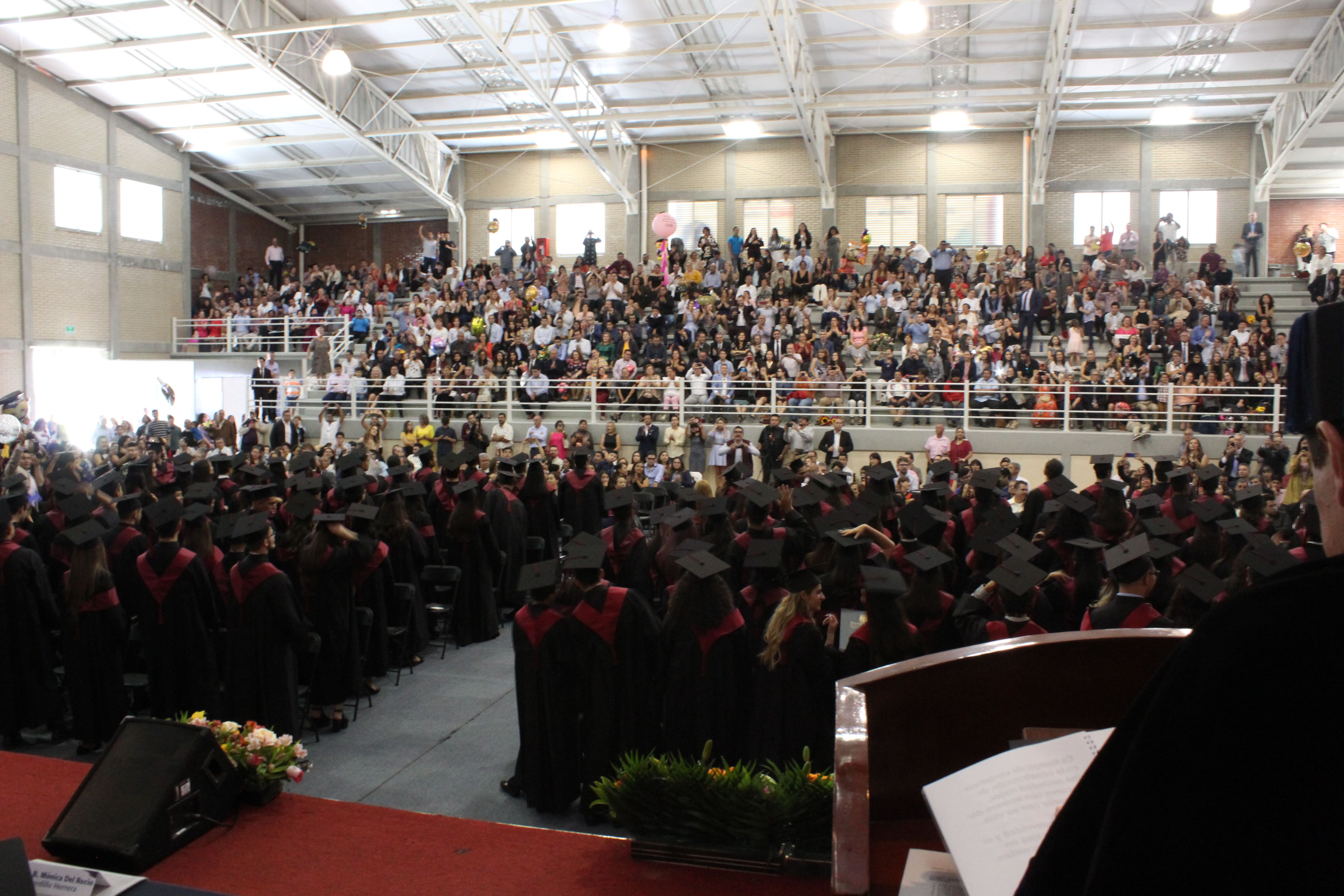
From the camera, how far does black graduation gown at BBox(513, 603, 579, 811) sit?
595 centimetres

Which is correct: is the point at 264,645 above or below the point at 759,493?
below

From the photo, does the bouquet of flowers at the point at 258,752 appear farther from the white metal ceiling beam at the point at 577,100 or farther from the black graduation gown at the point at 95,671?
the white metal ceiling beam at the point at 577,100

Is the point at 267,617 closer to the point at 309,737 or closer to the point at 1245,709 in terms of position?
the point at 309,737

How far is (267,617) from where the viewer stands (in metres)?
6.68

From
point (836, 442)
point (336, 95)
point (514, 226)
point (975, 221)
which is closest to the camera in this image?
point (836, 442)

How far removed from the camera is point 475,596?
9.51 metres

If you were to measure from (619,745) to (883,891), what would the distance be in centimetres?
435

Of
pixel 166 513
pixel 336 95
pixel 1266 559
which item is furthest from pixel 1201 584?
pixel 336 95

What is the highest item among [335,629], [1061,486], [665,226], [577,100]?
[577,100]

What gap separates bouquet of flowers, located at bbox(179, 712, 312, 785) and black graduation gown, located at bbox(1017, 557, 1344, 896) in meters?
3.37

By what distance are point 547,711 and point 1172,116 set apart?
76.2 ft

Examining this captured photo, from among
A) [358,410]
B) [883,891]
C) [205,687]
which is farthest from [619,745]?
[358,410]

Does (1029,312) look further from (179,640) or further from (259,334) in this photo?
(259,334)

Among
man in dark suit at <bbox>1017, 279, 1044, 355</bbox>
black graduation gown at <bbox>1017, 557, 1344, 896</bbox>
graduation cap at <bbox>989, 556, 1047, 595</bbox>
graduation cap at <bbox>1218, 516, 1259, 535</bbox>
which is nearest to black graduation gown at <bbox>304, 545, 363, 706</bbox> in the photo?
graduation cap at <bbox>989, 556, 1047, 595</bbox>
